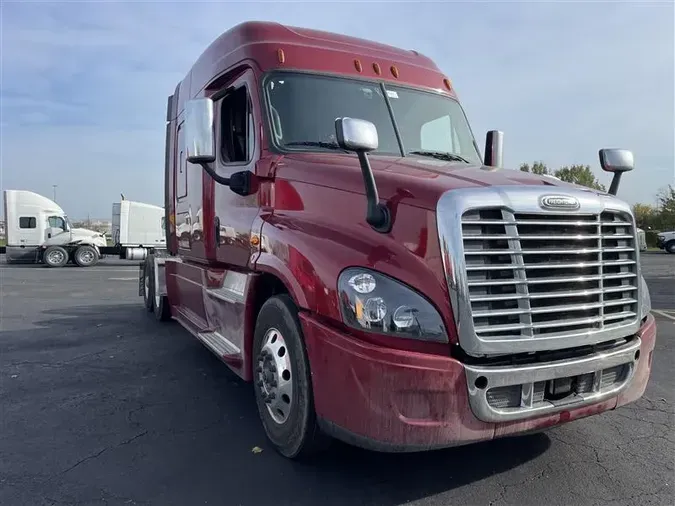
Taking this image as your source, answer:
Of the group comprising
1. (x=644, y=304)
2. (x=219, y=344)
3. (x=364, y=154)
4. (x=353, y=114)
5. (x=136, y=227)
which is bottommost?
(x=136, y=227)

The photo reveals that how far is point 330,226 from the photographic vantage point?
324 centimetres

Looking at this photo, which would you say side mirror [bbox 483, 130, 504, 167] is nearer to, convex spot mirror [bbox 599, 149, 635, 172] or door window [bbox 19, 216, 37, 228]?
convex spot mirror [bbox 599, 149, 635, 172]

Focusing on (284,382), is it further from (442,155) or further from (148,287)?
(148,287)

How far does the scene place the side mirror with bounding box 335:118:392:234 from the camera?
294 centimetres

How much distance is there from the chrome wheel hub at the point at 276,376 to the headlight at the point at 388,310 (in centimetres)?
78

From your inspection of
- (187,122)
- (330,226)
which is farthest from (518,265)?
(187,122)

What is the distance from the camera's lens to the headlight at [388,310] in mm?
2770

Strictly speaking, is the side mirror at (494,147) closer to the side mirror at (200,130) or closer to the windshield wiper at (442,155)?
the windshield wiper at (442,155)

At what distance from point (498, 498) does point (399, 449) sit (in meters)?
0.74

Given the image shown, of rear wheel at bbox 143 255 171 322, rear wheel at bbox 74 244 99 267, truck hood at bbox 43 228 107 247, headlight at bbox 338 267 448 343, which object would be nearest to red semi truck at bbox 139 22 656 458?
headlight at bbox 338 267 448 343

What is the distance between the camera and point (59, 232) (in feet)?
80.6

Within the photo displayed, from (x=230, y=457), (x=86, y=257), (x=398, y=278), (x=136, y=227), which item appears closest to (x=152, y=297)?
(x=230, y=457)

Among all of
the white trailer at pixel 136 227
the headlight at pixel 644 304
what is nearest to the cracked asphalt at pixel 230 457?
the headlight at pixel 644 304

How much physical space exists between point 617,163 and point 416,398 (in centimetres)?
248
